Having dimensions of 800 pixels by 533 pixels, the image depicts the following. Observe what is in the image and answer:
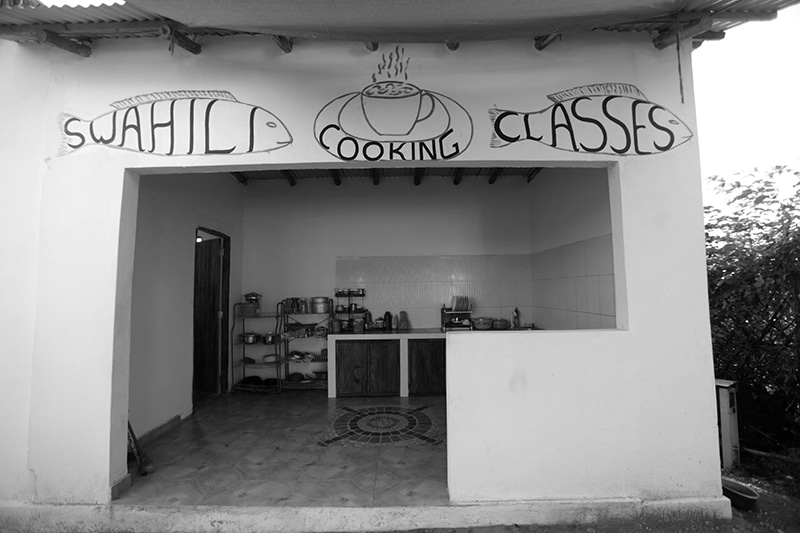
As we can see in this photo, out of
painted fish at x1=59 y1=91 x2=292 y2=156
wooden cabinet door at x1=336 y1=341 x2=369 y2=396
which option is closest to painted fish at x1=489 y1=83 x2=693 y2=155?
painted fish at x1=59 y1=91 x2=292 y2=156

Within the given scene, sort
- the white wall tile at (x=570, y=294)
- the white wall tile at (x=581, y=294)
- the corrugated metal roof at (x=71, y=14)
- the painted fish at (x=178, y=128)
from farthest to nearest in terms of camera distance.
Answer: the white wall tile at (x=570, y=294), the white wall tile at (x=581, y=294), the painted fish at (x=178, y=128), the corrugated metal roof at (x=71, y=14)

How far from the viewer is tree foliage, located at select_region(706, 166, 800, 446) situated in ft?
10.5

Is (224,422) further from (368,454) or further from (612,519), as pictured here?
(612,519)

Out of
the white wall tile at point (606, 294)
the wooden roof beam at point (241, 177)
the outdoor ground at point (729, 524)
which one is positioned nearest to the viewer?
the outdoor ground at point (729, 524)

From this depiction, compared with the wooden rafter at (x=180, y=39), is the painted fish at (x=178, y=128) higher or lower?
lower

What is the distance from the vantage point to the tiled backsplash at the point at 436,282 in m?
5.79

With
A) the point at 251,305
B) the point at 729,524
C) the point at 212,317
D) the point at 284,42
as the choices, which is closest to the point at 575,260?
the point at 729,524

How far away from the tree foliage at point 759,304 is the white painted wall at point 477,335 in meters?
1.20

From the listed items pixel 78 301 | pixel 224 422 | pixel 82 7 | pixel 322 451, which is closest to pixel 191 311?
pixel 224 422

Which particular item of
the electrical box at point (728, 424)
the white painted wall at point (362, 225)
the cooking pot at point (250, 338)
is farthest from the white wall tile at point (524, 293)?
the cooking pot at point (250, 338)

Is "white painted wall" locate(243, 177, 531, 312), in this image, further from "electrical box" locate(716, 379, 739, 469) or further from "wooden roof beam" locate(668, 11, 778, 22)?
"wooden roof beam" locate(668, 11, 778, 22)

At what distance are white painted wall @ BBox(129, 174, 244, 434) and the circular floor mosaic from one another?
67.0 inches

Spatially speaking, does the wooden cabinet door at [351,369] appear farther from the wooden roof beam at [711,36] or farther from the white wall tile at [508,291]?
the wooden roof beam at [711,36]

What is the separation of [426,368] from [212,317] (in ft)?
9.98
